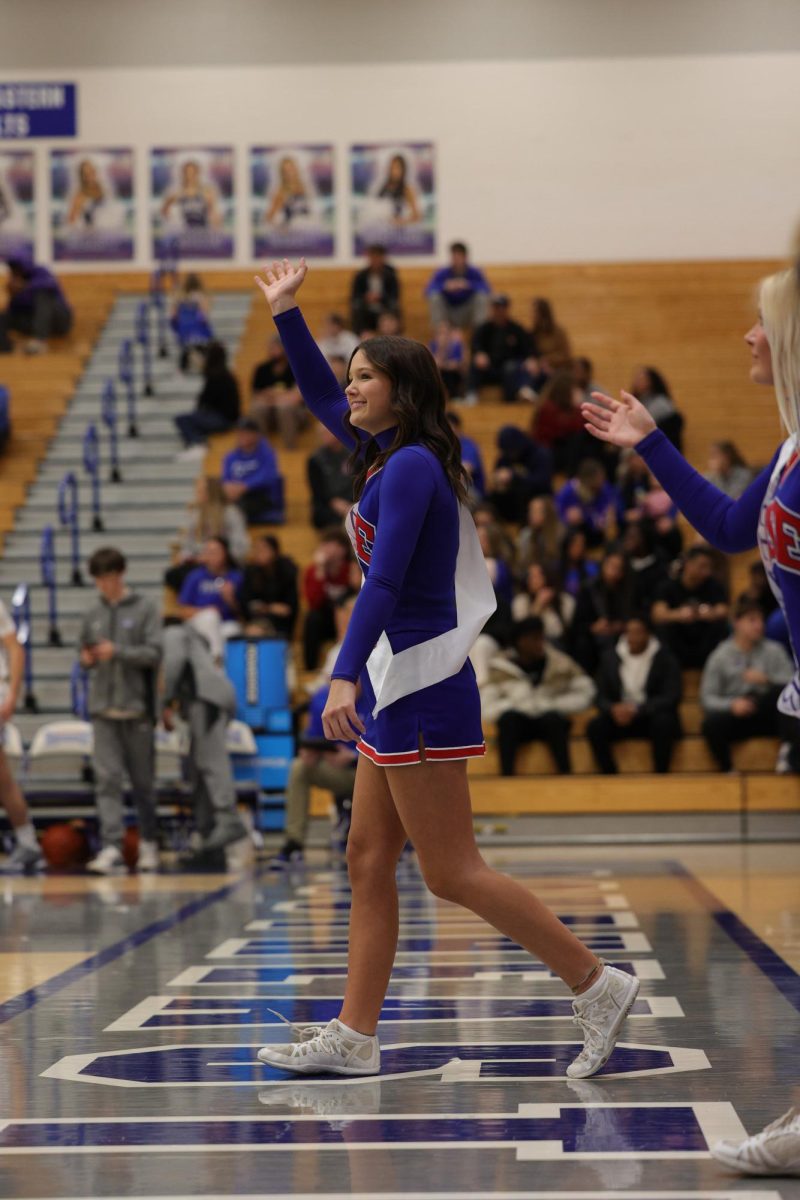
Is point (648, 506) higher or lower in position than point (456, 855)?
higher

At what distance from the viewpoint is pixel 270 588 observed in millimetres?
14289

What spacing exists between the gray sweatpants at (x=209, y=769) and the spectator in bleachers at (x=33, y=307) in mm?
10302

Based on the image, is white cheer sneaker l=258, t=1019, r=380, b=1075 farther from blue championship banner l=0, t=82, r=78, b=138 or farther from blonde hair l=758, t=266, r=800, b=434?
blue championship banner l=0, t=82, r=78, b=138

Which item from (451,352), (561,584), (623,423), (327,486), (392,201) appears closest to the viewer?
(623,423)

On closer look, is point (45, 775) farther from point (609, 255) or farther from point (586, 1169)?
point (609, 255)

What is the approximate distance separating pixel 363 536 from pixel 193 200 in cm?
1928

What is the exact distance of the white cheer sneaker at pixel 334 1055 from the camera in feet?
14.1

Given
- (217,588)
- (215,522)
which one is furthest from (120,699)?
(215,522)

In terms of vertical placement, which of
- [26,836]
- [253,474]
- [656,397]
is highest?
[656,397]

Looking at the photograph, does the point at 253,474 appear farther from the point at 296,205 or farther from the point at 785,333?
the point at 785,333

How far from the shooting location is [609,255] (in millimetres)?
22672

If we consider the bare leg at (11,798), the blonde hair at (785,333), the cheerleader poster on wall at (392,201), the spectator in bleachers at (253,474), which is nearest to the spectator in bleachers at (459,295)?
the cheerleader poster on wall at (392,201)

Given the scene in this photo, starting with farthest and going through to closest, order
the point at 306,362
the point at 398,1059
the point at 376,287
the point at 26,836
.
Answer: the point at 376,287 < the point at 26,836 < the point at 306,362 < the point at 398,1059

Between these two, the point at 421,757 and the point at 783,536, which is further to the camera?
the point at 421,757
